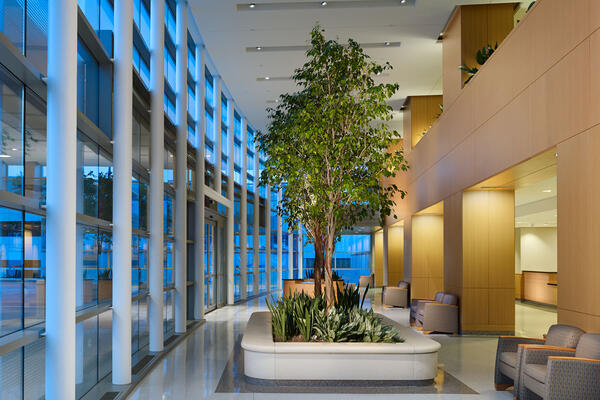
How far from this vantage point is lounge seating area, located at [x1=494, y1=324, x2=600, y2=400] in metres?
4.68

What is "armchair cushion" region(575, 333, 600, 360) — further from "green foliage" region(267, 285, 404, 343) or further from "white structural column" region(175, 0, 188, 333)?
"white structural column" region(175, 0, 188, 333)

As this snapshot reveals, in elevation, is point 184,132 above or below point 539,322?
above

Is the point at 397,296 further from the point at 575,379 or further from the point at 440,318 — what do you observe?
the point at 575,379

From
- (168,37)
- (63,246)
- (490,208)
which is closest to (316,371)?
(63,246)

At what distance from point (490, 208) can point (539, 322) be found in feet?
12.8

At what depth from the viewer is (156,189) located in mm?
7863

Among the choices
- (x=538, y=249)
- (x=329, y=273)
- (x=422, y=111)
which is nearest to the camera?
(x=329, y=273)

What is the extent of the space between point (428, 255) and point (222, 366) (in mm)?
8551

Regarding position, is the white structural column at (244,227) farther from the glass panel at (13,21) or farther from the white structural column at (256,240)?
the glass panel at (13,21)

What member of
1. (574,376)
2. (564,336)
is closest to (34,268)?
(574,376)

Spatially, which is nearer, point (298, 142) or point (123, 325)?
point (123, 325)

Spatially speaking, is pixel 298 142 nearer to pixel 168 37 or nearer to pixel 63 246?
pixel 168 37

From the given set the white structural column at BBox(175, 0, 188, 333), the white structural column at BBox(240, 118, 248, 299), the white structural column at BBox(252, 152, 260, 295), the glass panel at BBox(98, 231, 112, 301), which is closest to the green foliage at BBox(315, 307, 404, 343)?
the glass panel at BBox(98, 231, 112, 301)

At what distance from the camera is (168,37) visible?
31.5 feet
